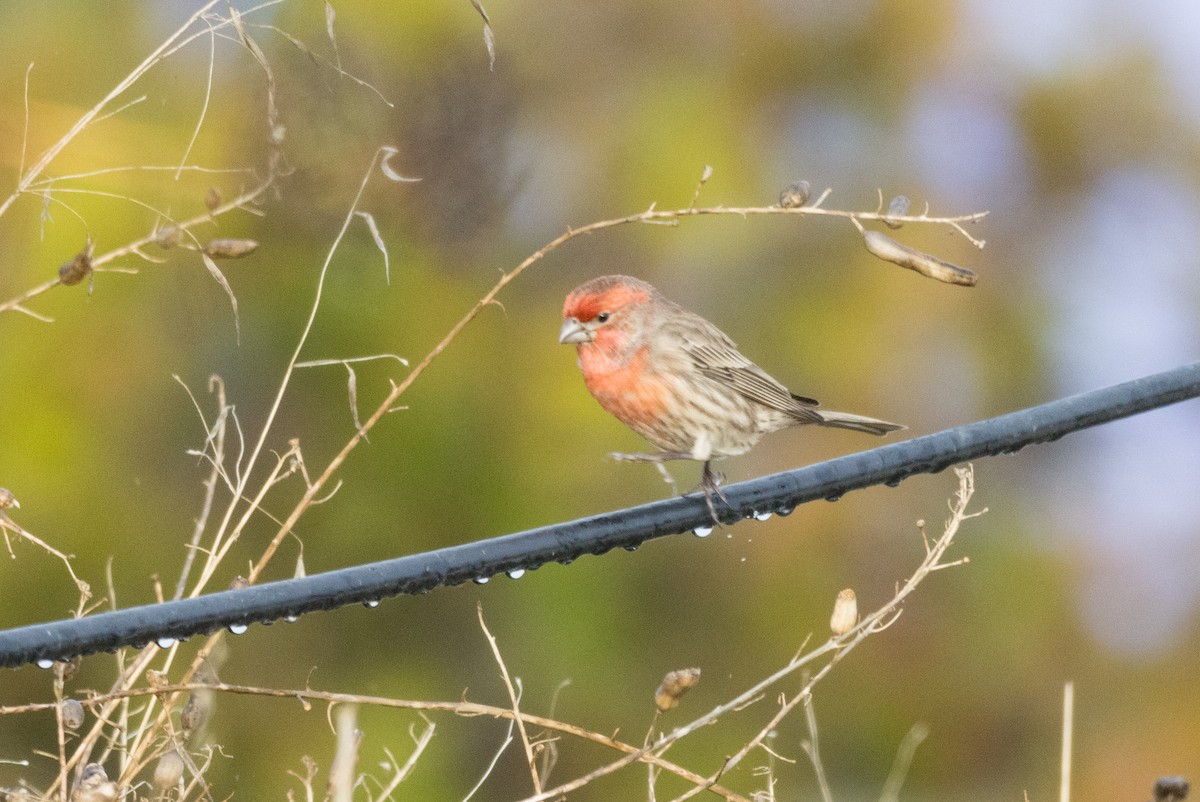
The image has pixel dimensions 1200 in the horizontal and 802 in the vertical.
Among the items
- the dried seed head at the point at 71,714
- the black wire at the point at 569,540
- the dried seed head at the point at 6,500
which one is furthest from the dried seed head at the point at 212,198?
the dried seed head at the point at 71,714

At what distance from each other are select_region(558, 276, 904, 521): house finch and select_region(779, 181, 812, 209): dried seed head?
1275 mm

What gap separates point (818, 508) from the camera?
1170 centimetres

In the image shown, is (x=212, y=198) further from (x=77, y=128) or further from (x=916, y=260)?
(x=916, y=260)

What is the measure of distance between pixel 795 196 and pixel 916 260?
318 mm

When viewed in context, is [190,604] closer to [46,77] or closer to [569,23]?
[46,77]

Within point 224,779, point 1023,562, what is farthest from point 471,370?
point 1023,562

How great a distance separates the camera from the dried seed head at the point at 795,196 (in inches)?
139

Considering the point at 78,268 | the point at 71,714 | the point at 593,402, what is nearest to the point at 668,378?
the point at 78,268

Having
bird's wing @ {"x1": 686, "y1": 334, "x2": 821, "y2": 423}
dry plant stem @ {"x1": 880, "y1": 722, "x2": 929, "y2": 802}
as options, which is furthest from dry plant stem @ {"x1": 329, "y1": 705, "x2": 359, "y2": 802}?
bird's wing @ {"x1": 686, "y1": 334, "x2": 821, "y2": 423}

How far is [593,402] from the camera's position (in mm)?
11477

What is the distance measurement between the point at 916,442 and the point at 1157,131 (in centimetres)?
1056

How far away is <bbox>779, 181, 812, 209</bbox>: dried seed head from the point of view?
353cm

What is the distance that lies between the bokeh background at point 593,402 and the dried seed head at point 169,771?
644cm

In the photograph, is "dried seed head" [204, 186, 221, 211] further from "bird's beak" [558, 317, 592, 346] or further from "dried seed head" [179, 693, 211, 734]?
"bird's beak" [558, 317, 592, 346]
